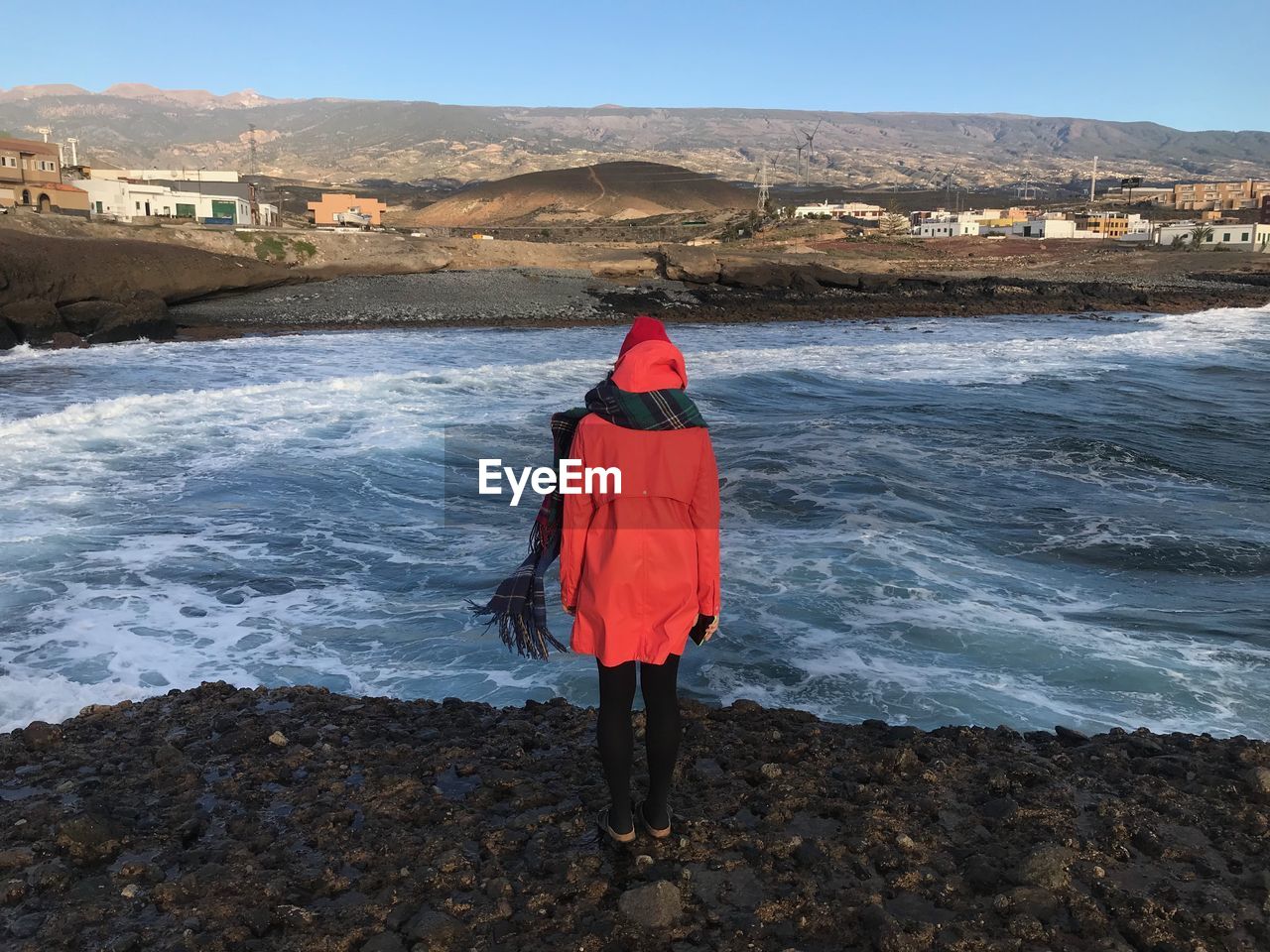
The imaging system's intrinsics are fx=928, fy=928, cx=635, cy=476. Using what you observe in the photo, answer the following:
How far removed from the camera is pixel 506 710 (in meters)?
4.55

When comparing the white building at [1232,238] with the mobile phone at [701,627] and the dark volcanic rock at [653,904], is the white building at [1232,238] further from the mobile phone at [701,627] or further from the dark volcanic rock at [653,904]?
Result: the dark volcanic rock at [653,904]

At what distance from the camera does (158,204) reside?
177ft

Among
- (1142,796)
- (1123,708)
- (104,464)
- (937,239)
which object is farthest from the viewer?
(937,239)

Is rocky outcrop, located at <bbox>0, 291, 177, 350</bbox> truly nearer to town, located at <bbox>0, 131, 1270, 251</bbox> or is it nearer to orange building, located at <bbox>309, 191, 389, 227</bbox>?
town, located at <bbox>0, 131, 1270, 251</bbox>

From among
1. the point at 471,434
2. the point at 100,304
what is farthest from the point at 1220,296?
the point at 100,304

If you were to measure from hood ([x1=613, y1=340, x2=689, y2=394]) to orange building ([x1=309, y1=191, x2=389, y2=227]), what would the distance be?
69364mm

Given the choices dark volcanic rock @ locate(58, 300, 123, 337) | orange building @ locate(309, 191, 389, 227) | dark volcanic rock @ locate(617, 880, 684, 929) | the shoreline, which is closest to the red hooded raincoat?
dark volcanic rock @ locate(617, 880, 684, 929)

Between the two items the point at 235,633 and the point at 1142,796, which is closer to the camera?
the point at 1142,796

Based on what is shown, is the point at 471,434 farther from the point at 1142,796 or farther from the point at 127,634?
the point at 1142,796

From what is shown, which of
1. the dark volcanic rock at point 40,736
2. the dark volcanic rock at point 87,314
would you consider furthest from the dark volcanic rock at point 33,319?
the dark volcanic rock at point 40,736

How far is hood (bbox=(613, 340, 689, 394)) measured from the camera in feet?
9.20

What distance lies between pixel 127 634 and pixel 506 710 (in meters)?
2.82

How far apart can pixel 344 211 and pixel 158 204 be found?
25.9 meters

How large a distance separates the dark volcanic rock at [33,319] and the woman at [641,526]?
24807mm
